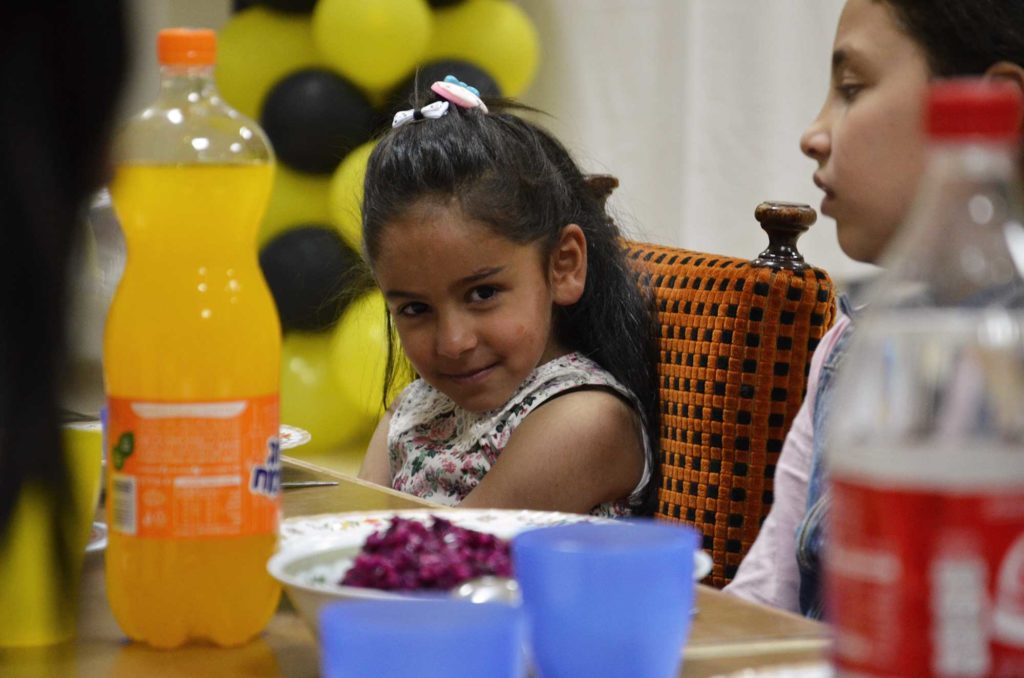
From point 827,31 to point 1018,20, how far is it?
228 cm

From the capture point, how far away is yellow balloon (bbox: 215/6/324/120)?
400cm

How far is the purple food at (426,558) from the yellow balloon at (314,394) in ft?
10.9

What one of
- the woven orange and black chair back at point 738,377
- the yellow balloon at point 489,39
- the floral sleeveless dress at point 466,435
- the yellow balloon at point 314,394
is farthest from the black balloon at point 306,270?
the woven orange and black chair back at point 738,377

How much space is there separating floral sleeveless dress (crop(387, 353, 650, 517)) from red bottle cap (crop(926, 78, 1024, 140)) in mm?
1313

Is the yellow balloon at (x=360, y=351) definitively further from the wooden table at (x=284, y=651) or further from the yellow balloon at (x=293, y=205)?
the wooden table at (x=284, y=651)

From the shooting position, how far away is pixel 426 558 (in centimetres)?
75

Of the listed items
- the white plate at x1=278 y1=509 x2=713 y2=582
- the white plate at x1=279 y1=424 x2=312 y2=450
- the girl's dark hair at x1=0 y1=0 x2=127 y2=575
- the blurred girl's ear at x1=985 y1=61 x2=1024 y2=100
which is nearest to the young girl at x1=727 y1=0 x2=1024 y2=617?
the blurred girl's ear at x1=985 y1=61 x2=1024 y2=100

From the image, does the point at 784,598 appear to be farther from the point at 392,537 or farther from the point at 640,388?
the point at 392,537

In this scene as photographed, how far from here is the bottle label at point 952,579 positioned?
17.9 inches

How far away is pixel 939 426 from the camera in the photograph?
498mm

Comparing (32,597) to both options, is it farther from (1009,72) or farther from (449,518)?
(1009,72)

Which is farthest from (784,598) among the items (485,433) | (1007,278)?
(1007,278)

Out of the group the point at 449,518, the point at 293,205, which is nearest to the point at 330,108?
the point at 293,205

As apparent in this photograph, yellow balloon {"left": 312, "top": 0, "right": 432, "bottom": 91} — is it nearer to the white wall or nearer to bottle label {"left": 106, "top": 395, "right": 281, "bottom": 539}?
the white wall
